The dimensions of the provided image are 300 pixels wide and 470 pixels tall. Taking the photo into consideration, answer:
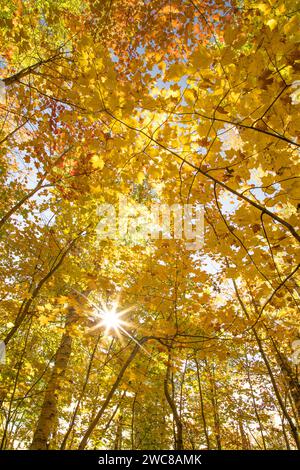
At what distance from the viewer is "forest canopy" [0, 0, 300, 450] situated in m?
1.74

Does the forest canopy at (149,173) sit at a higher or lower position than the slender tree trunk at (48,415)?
higher

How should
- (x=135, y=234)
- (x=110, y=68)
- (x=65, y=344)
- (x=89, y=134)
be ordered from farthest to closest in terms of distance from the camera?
(x=135, y=234), (x=65, y=344), (x=89, y=134), (x=110, y=68)

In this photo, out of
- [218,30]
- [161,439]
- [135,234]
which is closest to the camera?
[218,30]

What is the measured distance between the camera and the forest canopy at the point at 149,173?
1736mm

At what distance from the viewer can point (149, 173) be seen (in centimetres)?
217

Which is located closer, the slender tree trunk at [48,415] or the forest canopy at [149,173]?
the forest canopy at [149,173]

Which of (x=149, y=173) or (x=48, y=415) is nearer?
(x=149, y=173)

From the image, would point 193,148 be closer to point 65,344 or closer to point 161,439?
point 65,344

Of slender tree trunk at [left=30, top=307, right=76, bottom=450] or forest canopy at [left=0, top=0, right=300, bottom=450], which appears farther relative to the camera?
slender tree trunk at [left=30, top=307, right=76, bottom=450]

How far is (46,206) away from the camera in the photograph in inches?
184

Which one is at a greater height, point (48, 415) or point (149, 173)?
point (149, 173)

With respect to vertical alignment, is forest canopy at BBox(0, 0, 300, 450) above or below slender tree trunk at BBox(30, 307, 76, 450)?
above
